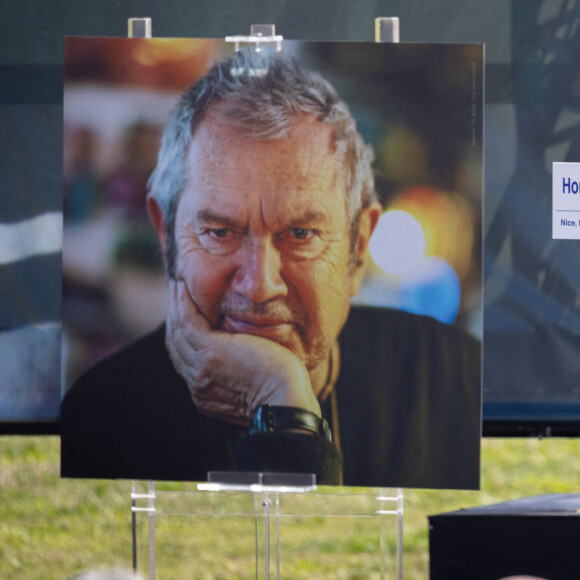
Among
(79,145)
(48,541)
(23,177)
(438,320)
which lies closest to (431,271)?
(438,320)

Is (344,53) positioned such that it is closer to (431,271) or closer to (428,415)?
(431,271)

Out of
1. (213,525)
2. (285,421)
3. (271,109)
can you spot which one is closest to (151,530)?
(285,421)

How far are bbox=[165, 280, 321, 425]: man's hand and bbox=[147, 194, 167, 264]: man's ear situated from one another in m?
0.13

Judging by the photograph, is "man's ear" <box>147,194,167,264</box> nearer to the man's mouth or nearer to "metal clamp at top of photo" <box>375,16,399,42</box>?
the man's mouth

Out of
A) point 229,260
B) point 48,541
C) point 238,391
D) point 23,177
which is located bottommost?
point 48,541

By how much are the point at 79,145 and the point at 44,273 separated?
57 cm

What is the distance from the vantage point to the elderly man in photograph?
298 cm

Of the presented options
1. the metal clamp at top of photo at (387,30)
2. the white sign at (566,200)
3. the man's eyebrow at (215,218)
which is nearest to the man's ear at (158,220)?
the man's eyebrow at (215,218)

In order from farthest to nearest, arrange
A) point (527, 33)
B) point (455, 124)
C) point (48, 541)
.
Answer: point (48, 541)
point (527, 33)
point (455, 124)

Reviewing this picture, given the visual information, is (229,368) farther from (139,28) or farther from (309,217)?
(139,28)

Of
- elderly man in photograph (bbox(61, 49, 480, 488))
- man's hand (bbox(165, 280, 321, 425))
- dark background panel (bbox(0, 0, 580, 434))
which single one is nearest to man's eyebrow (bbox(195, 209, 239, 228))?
elderly man in photograph (bbox(61, 49, 480, 488))

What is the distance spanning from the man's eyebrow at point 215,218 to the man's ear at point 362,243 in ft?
1.29

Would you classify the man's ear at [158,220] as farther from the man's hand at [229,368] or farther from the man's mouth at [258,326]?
the man's mouth at [258,326]

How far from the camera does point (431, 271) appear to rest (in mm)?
2988
